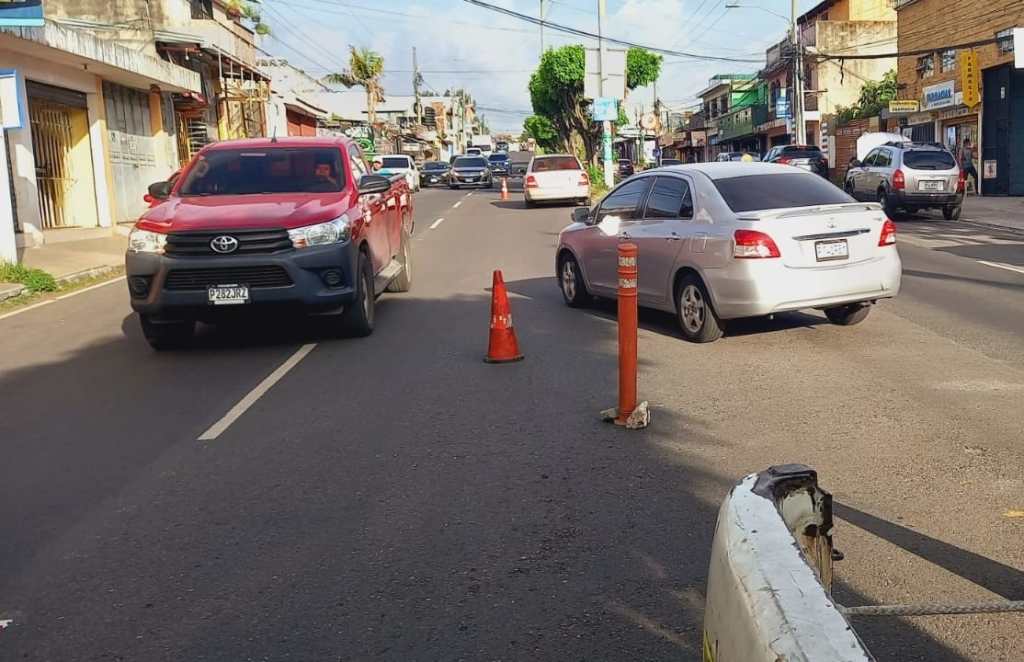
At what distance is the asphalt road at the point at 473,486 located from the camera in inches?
147

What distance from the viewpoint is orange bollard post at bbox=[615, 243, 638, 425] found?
622cm

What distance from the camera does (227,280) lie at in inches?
347

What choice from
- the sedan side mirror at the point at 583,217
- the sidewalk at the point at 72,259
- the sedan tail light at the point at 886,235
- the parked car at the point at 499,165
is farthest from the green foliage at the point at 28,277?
the parked car at the point at 499,165

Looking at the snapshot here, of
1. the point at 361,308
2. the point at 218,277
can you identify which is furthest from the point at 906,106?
the point at 218,277

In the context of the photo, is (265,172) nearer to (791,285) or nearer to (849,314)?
(791,285)

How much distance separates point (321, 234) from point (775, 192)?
4.05 metres

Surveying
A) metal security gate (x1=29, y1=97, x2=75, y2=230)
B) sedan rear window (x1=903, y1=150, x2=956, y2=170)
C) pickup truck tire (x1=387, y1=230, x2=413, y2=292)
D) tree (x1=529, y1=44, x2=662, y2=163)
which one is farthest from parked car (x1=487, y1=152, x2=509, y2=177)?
pickup truck tire (x1=387, y1=230, x2=413, y2=292)

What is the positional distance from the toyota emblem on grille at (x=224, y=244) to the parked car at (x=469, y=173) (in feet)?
136

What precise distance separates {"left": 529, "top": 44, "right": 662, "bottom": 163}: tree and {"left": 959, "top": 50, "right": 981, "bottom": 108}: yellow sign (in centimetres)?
2711

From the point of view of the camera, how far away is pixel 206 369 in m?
8.65

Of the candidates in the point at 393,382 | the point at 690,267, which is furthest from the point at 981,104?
the point at 393,382

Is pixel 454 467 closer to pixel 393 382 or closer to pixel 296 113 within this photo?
pixel 393 382

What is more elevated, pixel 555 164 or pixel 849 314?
pixel 555 164

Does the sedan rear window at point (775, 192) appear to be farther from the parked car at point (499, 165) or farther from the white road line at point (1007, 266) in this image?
the parked car at point (499, 165)
